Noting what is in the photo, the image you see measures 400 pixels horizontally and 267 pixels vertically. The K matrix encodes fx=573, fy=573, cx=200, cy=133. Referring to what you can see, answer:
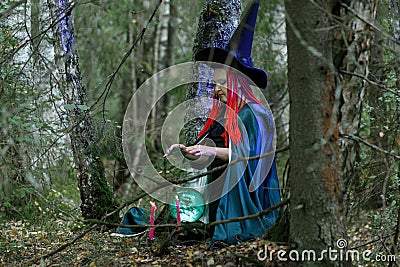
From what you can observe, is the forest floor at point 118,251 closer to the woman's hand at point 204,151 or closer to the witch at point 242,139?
the witch at point 242,139

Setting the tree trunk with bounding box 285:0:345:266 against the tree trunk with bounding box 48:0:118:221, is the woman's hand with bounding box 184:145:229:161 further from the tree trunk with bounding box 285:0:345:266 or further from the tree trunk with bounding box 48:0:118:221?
the tree trunk with bounding box 48:0:118:221

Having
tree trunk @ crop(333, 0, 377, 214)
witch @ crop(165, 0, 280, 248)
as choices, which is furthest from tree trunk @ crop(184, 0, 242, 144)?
tree trunk @ crop(333, 0, 377, 214)

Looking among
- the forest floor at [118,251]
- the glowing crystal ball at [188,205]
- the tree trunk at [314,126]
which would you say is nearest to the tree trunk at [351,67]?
the tree trunk at [314,126]

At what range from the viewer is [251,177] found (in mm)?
4391

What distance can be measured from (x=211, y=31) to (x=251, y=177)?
1425 mm

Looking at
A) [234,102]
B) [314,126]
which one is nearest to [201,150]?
[234,102]

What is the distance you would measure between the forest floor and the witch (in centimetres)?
36

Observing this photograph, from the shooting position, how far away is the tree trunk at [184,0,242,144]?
16.4ft

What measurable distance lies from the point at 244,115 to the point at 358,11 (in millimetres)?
1532

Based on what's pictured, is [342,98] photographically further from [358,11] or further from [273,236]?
[273,236]

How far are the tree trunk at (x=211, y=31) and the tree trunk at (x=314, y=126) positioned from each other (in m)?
2.02

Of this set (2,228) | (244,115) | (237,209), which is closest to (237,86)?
(244,115)

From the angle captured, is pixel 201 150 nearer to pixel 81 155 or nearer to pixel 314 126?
pixel 314 126

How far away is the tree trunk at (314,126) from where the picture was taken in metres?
2.91
